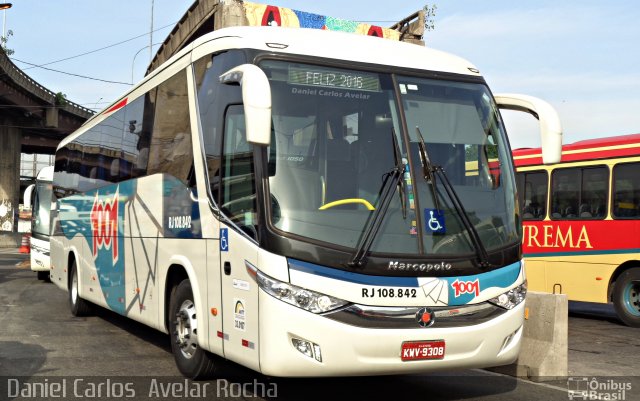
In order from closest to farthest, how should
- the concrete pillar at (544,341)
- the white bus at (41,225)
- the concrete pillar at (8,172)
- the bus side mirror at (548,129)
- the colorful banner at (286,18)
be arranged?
the bus side mirror at (548,129)
the concrete pillar at (544,341)
the white bus at (41,225)
the colorful banner at (286,18)
the concrete pillar at (8,172)

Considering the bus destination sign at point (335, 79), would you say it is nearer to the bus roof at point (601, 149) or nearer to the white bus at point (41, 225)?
the bus roof at point (601, 149)

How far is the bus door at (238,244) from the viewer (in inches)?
249

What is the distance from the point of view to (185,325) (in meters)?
7.93

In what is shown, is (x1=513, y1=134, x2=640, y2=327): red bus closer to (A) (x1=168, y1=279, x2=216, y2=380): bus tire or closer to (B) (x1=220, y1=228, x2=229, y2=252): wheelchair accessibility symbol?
(A) (x1=168, y1=279, x2=216, y2=380): bus tire

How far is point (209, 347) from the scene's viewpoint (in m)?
7.23

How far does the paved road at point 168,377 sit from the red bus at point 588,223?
1.85 m

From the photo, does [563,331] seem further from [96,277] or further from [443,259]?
[96,277]

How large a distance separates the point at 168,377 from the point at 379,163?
133 inches

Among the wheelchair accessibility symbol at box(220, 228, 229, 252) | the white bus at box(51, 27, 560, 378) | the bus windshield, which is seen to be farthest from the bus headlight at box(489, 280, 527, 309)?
the wheelchair accessibility symbol at box(220, 228, 229, 252)

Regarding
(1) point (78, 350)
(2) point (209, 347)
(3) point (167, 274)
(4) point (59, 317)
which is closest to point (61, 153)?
(4) point (59, 317)

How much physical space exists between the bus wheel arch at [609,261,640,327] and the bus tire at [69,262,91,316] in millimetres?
9231

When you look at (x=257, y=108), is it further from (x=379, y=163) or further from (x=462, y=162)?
(x=462, y=162)

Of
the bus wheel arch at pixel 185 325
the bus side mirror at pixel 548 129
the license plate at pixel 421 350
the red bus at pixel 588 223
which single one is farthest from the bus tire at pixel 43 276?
the license plate at pixel 421 350

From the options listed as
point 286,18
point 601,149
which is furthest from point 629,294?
point 286,18
